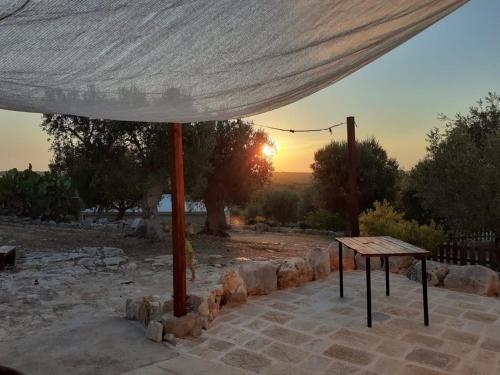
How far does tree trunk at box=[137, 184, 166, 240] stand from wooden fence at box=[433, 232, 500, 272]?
809 cm

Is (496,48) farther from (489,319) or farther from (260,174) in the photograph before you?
(260,174)

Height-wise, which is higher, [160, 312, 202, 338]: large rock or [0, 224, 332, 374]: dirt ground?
[160, 312, 202, 338]: large rock

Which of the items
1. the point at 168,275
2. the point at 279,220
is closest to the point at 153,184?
the point at 168,275

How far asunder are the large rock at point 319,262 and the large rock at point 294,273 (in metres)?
0.11

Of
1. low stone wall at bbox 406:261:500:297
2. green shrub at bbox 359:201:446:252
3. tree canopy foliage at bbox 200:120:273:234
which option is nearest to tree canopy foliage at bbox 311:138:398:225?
tree canopy foliage at bbox 200:120:273:234

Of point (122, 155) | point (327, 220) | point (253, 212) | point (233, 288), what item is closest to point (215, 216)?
point (327, 220)

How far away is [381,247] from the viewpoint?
15.0 ft

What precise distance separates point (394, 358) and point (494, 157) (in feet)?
23.8

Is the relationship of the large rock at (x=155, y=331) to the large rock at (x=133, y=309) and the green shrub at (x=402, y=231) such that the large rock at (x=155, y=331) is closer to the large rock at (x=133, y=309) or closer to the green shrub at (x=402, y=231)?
the large rock at (x=133, y=309)

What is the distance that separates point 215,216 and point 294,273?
1136 centimetres

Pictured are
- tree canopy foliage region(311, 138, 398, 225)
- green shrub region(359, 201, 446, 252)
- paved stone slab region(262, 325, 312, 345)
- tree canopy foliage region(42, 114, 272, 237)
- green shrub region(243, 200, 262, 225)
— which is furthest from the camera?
green shrub region(243, 200, 262, 225)

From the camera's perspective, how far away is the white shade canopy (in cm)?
168

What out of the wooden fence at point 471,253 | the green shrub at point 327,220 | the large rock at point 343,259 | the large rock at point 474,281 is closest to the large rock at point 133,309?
the large rock at point 343,259

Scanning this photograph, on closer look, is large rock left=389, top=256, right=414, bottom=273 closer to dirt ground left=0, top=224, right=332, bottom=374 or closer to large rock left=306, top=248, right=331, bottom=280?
large rock left=306, top=248, right=331, bottom=280
